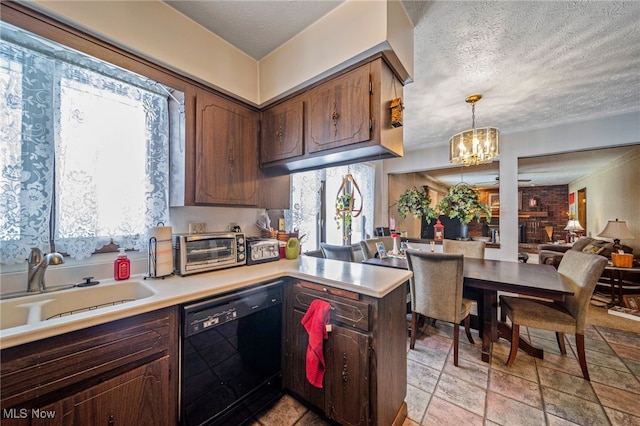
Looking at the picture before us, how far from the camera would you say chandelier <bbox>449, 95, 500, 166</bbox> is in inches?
107

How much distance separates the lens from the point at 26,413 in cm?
83

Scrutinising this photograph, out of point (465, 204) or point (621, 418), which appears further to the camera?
point (465, 204)

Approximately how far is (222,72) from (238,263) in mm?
1560

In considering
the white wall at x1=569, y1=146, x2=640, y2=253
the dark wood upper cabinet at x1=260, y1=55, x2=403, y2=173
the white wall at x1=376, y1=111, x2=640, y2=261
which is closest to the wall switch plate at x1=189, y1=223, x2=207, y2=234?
the dark wood upper cabinet at x1=260, y1=55, x2=403, y2=173

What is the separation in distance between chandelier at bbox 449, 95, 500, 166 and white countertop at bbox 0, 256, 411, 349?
6.77ft

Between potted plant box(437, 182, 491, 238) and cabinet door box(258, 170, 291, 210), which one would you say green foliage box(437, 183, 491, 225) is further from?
cabinet door box(258, 170, 291, 210)

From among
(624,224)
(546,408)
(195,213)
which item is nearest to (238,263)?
(195,213)

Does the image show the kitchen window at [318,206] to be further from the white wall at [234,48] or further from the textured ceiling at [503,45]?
the textured ceiling at [503,45]

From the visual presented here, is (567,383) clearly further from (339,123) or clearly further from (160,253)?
(160,253)

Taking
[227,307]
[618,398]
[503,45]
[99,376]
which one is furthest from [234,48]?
[618,398]

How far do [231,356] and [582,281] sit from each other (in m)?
2.71

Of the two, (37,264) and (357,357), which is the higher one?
(37,264)

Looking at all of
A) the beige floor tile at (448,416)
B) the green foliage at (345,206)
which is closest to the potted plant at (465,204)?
the green foliage at (345,206)

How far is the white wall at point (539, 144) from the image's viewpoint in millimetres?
3174
